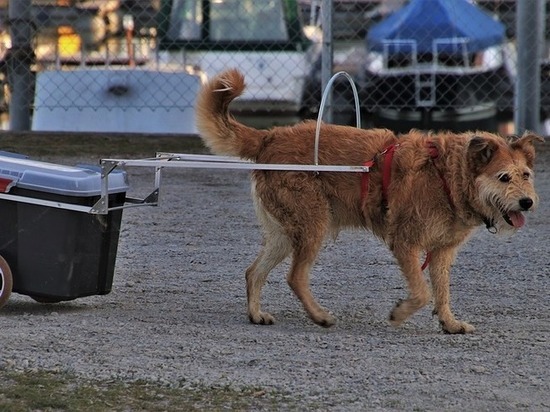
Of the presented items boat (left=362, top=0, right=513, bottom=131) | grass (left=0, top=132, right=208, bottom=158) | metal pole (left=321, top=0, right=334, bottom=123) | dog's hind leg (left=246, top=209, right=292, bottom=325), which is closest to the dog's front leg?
dog's hind leg (left=246, top=209, right=292, bottom=325)

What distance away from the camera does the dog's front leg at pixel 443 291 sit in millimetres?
5945

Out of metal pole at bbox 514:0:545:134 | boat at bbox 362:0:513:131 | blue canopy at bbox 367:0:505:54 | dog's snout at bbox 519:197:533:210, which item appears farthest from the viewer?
blue canopy at bbox 367:0:505:54

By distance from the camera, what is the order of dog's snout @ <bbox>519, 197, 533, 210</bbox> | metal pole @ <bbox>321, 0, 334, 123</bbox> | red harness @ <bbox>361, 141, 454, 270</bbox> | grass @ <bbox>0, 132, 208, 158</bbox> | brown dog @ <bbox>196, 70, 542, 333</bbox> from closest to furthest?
dog's snout @ <bbox>519, 197, 533, 210</bbox> → brown dog @ <bbox>196, 70, 542, 333</bbox> → red harness @ <bbox>361, 141, 454, 270</bbox> → metal pole @ <bbox>321, 0, 334, 123</bbox> → grass @ <bbox>0, 132, 208, 158</bbox>

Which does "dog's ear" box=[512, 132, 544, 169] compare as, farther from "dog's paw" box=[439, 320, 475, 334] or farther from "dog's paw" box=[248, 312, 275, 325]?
"dog's paw" box=[248, 312, 275, 325]

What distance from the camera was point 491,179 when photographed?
584cm

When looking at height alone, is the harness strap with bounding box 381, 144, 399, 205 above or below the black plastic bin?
above

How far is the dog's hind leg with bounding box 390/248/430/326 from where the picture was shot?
5.84 metres

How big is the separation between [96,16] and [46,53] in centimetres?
354

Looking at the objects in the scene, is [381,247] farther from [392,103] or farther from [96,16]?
[96,16]

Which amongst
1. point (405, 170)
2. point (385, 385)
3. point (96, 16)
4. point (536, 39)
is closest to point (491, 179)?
point (405, 170)

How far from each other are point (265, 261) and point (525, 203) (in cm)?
135

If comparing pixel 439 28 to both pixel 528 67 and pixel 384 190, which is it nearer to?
pixel 528 67

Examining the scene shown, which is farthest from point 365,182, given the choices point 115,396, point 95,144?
point 95,144

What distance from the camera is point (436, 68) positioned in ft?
43.1
